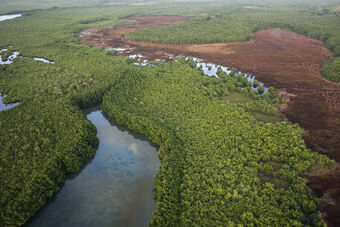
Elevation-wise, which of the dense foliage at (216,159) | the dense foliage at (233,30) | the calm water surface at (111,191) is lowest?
the calm water surface at (111,191)

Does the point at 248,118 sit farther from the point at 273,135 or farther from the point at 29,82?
the point at 29,82

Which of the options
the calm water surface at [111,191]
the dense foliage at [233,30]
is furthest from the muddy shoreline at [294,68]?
the calm water surface at [111,191]

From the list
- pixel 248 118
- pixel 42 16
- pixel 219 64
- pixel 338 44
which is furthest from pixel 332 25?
pixel 42 16

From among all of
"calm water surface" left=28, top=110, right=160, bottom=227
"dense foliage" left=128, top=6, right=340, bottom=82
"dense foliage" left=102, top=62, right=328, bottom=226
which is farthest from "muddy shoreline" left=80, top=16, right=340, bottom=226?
"calm water surface" left=28, top=110, right=160, bottom=227

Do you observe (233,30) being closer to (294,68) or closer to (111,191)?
(294,68)

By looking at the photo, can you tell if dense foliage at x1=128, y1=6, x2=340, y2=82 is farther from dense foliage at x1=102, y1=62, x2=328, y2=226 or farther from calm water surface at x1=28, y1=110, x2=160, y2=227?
calm water surface at x1=28, y1=110, x2=160, y2=227

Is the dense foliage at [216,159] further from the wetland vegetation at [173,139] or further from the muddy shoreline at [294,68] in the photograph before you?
the muddy shoreline at [294,68]
